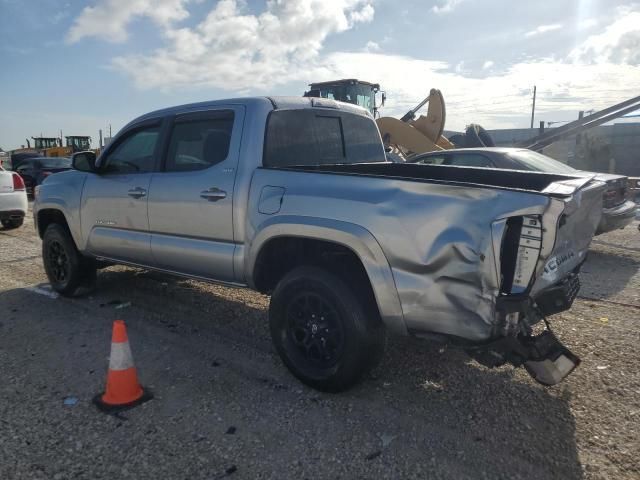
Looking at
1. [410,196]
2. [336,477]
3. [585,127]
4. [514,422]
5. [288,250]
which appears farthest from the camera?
[585,127]

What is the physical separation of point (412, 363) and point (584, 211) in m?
1.67

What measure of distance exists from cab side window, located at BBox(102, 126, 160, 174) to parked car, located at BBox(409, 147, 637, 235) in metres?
3.81

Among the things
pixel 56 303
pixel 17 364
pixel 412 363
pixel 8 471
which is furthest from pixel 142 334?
pixel 412 363

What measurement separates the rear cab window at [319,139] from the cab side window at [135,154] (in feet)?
4.43

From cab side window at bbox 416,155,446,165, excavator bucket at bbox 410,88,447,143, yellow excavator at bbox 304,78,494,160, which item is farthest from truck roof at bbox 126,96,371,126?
excavator bucket at bbox 410,88,447,143

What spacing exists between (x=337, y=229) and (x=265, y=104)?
4.59 ft

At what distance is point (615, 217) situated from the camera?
7105mm

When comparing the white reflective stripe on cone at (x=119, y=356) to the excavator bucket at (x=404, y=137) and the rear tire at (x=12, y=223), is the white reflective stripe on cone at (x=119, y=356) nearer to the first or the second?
the rear tire at (x=12, y=223)

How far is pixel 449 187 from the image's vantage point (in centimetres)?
281

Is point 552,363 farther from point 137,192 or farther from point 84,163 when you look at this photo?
point 84,163

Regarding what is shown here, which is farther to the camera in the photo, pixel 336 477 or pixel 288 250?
pixel 288 250

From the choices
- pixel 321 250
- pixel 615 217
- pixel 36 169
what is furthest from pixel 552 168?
pixel 36 169

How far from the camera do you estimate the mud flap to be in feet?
10.0

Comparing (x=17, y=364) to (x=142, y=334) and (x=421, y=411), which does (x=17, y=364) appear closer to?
(x=142, y=334)
